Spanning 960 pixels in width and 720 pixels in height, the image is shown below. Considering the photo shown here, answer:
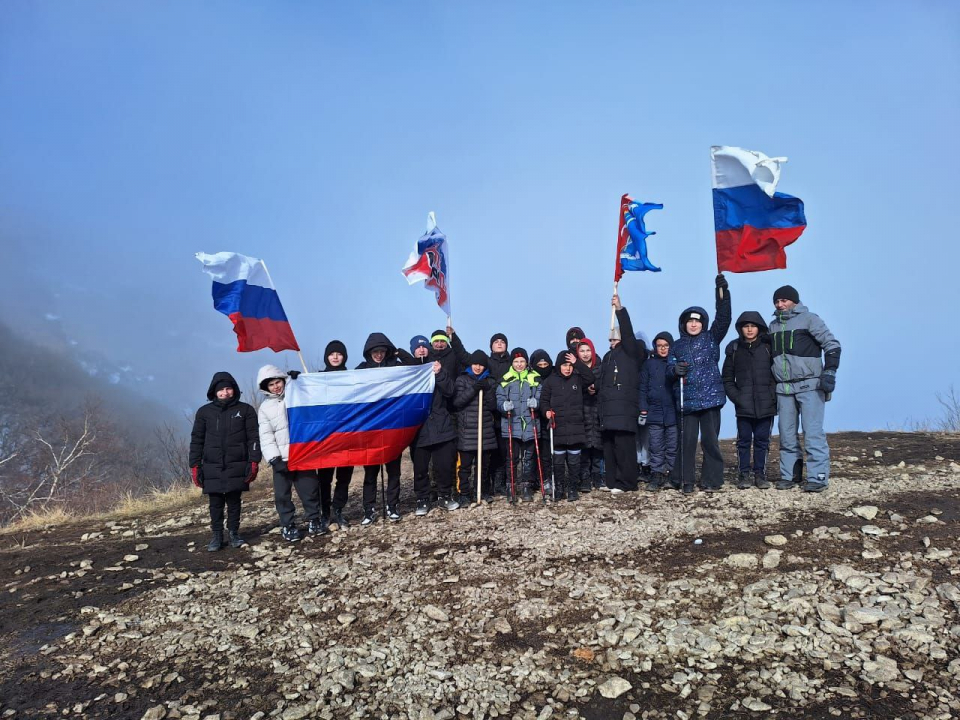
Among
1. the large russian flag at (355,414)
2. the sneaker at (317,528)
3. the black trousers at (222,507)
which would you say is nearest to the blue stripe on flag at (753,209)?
the large russian flag at (355,414)

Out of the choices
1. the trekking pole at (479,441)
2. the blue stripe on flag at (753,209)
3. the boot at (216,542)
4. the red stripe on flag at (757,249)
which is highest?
the blue stripe on flag at (753,209)

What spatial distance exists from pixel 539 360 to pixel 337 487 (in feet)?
12.9

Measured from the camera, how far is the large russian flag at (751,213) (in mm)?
9375

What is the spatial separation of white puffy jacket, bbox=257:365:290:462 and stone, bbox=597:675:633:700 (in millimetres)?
5749

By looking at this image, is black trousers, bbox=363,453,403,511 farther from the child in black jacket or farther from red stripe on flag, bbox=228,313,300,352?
the child in black jacket

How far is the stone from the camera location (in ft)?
14.3

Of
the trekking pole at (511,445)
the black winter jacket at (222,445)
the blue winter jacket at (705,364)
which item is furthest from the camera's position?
the trekking pole at (511,445)

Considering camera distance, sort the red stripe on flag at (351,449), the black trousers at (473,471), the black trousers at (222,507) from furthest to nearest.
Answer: the black trousers at (473,471) → the red stripe on flag at (351,449) → the black trousers at (222,507)

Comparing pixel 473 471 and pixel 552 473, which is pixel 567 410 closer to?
pixel 552 473

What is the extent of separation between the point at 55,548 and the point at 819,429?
1142 cm

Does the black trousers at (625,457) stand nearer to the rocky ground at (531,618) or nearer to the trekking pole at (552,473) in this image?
the trekking pole at (552,473)

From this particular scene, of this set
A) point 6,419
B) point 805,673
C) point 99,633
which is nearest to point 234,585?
point 99,633

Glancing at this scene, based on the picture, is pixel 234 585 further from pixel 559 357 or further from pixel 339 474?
pixel 559 357

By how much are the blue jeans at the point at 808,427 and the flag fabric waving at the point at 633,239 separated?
2941 mm
